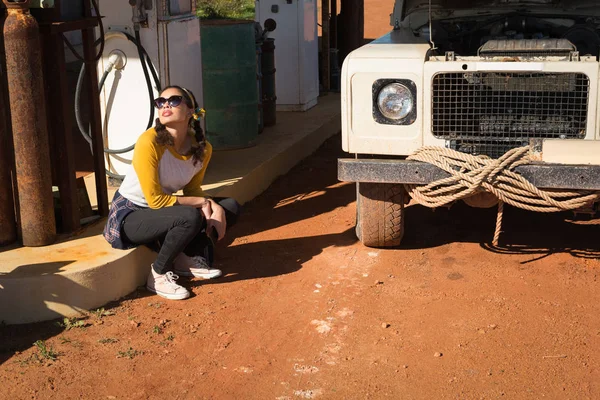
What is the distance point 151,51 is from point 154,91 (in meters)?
0.33

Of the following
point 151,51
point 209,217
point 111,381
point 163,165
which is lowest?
point 111,381

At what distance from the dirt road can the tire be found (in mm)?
167

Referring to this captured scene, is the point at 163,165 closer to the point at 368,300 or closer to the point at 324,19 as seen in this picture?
the point at 368,300

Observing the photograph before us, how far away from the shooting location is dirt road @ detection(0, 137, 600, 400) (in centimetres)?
429

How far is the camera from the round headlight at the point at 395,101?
18.1ft

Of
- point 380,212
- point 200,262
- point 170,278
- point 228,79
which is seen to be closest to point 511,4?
point 380,212

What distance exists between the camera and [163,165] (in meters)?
5.48

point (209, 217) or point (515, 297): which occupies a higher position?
point (209, 217)

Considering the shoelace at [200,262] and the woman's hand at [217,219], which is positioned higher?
the woman's hand at [217,219]

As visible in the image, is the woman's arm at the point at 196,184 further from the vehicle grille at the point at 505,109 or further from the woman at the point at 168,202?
the vehicle grille at the point at 505,109

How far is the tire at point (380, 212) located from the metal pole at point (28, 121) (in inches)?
82.5

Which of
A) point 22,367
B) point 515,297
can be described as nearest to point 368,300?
point 515,297

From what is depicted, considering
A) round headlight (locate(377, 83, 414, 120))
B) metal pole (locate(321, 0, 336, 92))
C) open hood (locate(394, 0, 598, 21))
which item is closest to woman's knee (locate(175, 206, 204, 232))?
round headlight (locate(377, 83, 414, 120))

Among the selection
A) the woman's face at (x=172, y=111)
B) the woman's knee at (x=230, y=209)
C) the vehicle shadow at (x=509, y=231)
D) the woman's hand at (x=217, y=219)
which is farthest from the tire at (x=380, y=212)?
the woman's face at (x=172, y=111)
